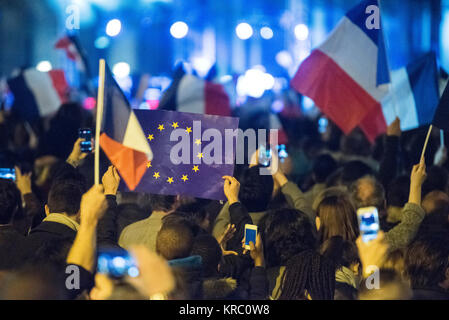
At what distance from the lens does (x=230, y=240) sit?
533 centimetres

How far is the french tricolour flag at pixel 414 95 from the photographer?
7961 millimetres

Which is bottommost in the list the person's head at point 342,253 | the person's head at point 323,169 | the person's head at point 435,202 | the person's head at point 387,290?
the person's head at point 387,290

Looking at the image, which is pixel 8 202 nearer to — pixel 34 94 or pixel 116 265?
pixel 116 265

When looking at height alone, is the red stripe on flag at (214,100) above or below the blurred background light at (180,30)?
below

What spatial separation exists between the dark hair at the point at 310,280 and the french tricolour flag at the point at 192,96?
16.0 ft

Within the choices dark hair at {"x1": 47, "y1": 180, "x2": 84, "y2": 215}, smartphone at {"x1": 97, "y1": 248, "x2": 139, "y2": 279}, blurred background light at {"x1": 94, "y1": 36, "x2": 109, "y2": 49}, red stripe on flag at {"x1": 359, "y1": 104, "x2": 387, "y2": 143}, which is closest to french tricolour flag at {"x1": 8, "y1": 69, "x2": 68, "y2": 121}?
red stripe on flag at {"x1": 359, "y1": 104, "x2": 387, "y2": 143}

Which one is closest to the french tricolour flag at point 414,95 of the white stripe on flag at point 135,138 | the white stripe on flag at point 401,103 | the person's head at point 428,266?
the white stripe on flag at point 401,103

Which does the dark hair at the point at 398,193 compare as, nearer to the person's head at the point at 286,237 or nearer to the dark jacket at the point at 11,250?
the person's head at the point at 286,237

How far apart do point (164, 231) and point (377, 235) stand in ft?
3.98

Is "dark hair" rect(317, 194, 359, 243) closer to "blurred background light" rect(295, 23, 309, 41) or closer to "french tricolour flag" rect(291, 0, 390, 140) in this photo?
"french tricolour flag" rect(291, 0, 390, 140)

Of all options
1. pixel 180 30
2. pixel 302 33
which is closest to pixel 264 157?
pixel 180 30

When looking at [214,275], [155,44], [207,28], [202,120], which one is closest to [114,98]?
[202,120]

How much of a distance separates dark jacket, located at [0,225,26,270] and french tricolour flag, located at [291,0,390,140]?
379 centimetres

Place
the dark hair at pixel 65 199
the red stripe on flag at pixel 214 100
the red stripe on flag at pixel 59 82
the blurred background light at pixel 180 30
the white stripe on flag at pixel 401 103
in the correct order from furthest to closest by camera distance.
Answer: the blurred background light at pixel 180 30 < the red stripe on flag at pixel 59 82 < the red stripe on flag at pixel 214 100 < the white stripe on flag at pixel 401 103 < the dark hair at pixel 65 199
